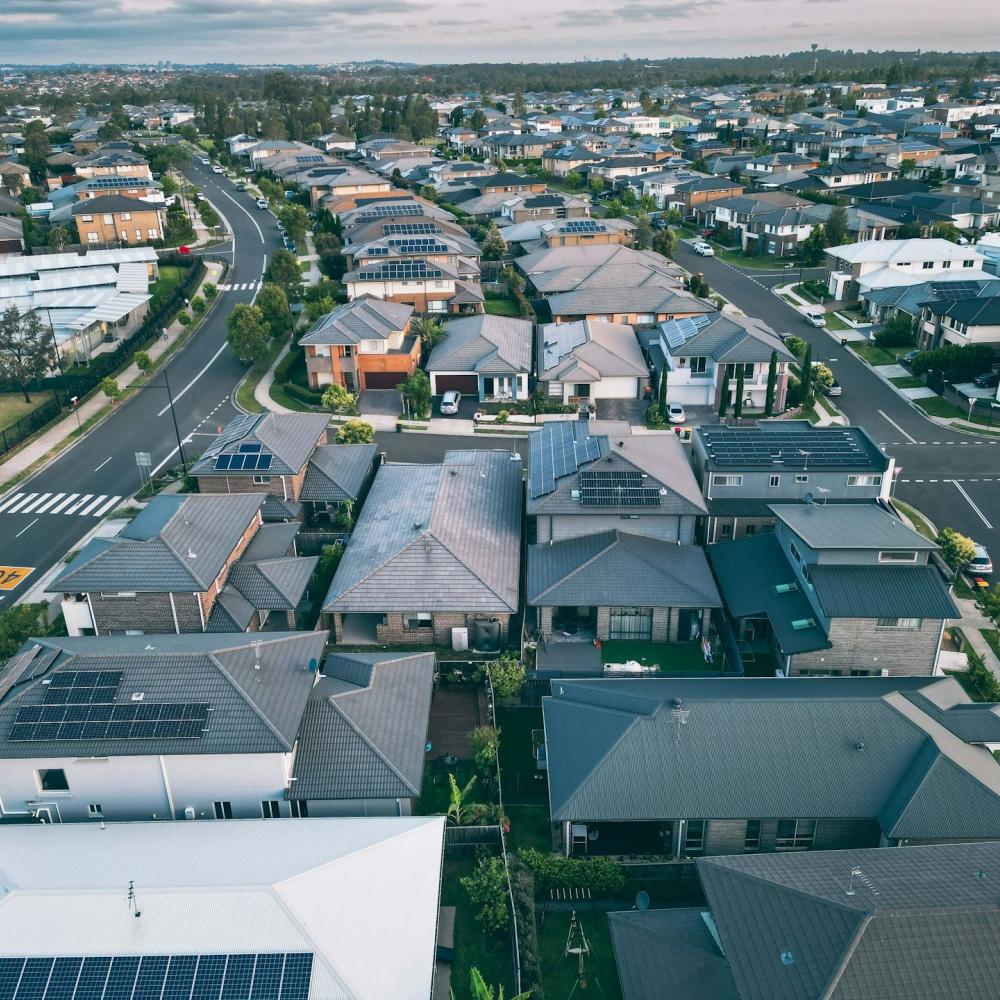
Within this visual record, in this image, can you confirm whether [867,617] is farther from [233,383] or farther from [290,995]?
[233,383]

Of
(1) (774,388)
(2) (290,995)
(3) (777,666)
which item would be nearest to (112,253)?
(1) (774,388)

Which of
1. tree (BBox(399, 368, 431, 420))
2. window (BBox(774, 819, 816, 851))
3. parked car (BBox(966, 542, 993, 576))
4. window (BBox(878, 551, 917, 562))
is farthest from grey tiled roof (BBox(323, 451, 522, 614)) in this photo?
parked car (BBox(966, 542, 993, 576))

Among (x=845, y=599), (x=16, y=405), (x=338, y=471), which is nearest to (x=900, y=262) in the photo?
(x=845, y=599)

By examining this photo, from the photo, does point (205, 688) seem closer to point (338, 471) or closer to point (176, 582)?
point (176, 582)

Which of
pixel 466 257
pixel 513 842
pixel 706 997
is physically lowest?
pixel 513 842

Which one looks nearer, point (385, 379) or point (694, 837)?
point (694, 837)

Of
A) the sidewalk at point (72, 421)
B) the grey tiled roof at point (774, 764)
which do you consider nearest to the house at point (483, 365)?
the sidewalk at point (72, 421)
